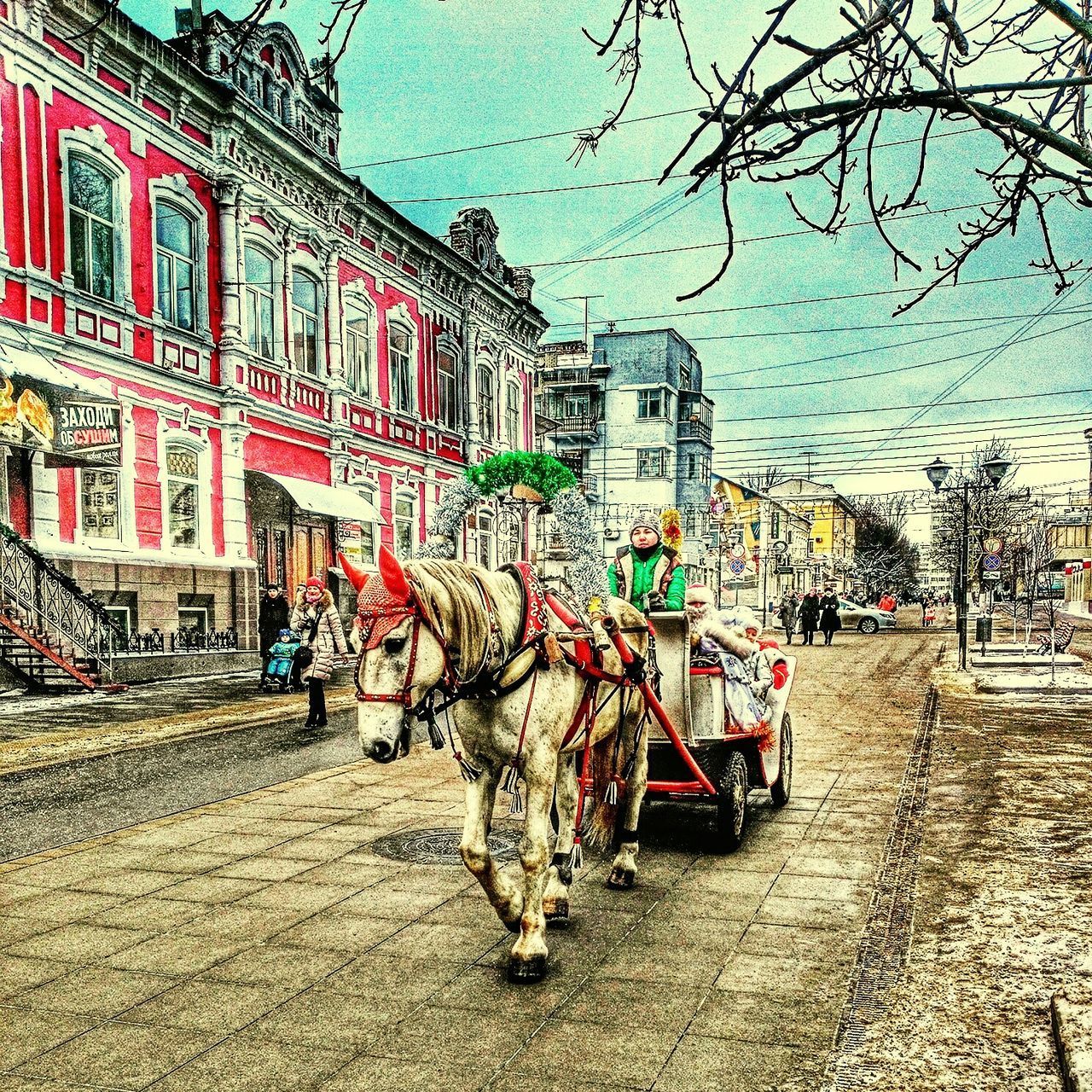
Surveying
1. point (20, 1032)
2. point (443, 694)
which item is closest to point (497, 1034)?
point (443, 694)

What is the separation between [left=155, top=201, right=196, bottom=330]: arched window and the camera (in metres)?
21.1

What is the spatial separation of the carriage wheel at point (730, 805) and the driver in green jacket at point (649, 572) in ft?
3.73

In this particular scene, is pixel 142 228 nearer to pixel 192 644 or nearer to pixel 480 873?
pixel 192 644

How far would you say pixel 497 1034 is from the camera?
407cm

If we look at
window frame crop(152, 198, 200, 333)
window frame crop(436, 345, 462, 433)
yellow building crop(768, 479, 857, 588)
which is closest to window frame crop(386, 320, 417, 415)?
window frame crop(436, 345, 462, 433)

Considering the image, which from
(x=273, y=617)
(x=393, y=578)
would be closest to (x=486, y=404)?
(x=273, y=617)

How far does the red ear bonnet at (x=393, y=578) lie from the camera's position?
4.21 metres

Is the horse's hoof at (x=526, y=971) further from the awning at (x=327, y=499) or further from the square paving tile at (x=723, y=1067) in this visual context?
the awning at (x=327, y=499)

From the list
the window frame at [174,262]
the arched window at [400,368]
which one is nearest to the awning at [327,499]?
the window frame at [174,262]

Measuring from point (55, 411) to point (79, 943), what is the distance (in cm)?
1332

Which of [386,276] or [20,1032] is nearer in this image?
[20,1032]

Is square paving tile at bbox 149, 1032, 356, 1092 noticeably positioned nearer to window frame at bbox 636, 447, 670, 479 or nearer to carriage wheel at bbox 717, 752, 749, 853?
carriage wheel at bbox 717, 752, 749, 853

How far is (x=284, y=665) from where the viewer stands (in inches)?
695

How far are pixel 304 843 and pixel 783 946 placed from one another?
11.4 ft
